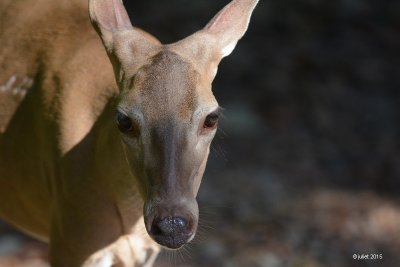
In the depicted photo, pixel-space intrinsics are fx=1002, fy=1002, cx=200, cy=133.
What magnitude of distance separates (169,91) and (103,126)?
0.67 metres

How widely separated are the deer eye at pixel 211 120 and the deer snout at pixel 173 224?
0.31 metres

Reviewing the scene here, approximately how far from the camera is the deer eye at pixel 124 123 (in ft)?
12.0

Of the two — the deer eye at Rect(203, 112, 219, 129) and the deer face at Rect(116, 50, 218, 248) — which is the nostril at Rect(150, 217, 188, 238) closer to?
the deer face at Rect(116, 50, 218, 248)

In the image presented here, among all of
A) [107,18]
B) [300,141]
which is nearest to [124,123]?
[107,18]

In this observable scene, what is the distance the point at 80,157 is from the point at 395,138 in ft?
12.1

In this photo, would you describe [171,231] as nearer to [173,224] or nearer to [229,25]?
[173,224]

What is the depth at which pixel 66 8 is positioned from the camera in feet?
15.6

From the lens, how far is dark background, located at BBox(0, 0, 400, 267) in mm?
6445

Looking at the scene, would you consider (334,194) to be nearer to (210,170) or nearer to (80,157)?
(210,170)

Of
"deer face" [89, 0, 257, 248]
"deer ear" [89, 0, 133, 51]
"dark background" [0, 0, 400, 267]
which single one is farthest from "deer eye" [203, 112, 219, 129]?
"dark background" [0, 0, 400, 267]

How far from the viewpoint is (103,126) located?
423 cm

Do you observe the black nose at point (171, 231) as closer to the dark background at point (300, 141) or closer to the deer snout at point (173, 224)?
the deer snout at point (173, 224)

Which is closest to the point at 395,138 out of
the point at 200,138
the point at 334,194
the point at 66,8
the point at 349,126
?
the point at 349,126

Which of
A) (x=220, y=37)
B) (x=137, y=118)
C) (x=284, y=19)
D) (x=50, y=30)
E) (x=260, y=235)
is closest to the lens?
(x=137, y=118)
